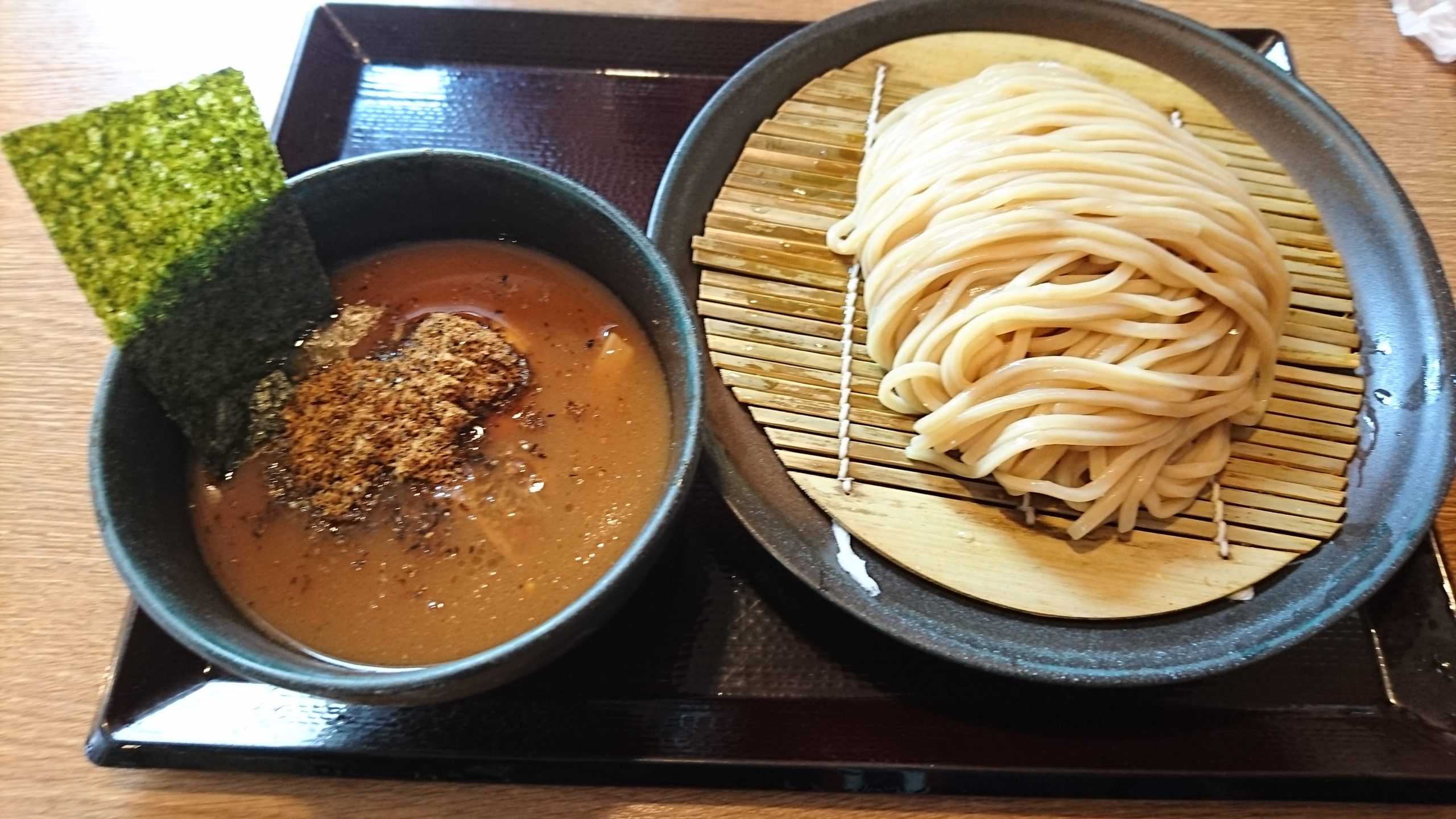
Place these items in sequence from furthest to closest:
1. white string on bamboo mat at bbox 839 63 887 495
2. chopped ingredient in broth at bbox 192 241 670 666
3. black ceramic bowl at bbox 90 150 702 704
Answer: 1. white string on bamboo mat at bbox 839 63 887 495
2. chopped ingredient in broth at bbox 192 241 670 666
3. black ceramic bowl at bbox 90 150 702 704

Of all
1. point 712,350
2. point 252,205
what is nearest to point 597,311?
point 712,350

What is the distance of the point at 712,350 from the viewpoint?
178 centimetres

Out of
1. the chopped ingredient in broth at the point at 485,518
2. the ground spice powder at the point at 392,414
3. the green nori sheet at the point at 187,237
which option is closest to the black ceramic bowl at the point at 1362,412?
the chopped ingredient in broth at the point at 485,518

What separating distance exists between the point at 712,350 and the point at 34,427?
4.57 ft

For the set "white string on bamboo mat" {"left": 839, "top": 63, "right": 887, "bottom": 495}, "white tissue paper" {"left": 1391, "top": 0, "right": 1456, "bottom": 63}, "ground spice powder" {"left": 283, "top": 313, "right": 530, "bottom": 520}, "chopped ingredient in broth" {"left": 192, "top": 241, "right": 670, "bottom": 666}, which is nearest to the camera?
"chopped ingredient in broth" {"left": 192, "top": 241, "right": 670, "bottom": 666}

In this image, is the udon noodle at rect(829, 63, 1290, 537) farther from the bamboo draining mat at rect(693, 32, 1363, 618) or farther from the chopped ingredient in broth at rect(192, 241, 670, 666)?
the chopped ingredient in broth at rect(192, 241, 670, 666)

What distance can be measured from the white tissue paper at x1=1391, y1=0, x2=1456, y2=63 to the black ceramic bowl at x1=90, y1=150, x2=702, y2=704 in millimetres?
2396

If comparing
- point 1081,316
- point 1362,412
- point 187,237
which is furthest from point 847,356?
point 187,237

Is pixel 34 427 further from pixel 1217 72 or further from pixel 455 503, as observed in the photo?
pixel 1217 72

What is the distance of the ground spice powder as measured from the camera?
143cm

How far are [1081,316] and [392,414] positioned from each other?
123 cm

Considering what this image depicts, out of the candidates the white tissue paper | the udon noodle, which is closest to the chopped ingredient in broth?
the udon noodle

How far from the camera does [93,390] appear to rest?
188 centimetres

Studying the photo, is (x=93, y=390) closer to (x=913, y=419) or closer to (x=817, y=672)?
(x=817, y=672)
